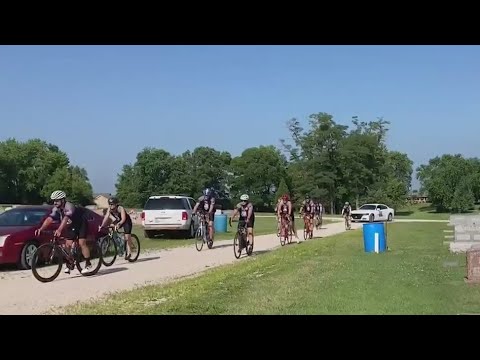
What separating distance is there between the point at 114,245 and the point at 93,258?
4.83 feet

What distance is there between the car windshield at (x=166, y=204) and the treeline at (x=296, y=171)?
19.3 inches

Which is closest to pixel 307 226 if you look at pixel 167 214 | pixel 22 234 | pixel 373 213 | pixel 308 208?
pixel 308 208

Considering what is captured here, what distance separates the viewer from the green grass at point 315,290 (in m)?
7.64

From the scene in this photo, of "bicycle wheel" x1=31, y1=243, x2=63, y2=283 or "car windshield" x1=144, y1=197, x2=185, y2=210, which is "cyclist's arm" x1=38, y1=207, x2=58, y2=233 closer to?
"bicycle wheel" x1=31, y1=243, x2=63, y2=283

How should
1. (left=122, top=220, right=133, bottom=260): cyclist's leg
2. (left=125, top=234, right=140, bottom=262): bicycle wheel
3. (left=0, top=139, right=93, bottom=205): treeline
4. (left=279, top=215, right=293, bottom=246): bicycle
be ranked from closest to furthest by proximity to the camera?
(left=122, top=220, right=133, bottom=260): cyclist's leg → (left=125, top=234, right=140, bottom=262): bicycle wheel → (left=0, top=139, right=93, bottom=205): treeline → (left=279, top=215, right=293, bottom=246): bicycle

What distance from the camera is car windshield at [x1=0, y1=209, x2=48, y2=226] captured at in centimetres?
1338

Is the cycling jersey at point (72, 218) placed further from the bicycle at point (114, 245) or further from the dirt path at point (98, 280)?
the bicycle at point (114, 245)

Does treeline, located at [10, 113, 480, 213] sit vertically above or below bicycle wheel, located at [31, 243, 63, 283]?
above

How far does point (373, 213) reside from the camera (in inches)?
1569

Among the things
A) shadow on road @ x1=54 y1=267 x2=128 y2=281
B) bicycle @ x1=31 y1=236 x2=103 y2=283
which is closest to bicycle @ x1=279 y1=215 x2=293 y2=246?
shadow on road @ x1=54 y1=267 x2=128 y2=281

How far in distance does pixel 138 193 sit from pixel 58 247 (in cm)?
971

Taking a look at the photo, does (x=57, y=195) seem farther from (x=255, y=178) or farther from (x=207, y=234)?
(x=255, y=178)

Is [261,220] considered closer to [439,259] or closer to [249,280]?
[439,259]
